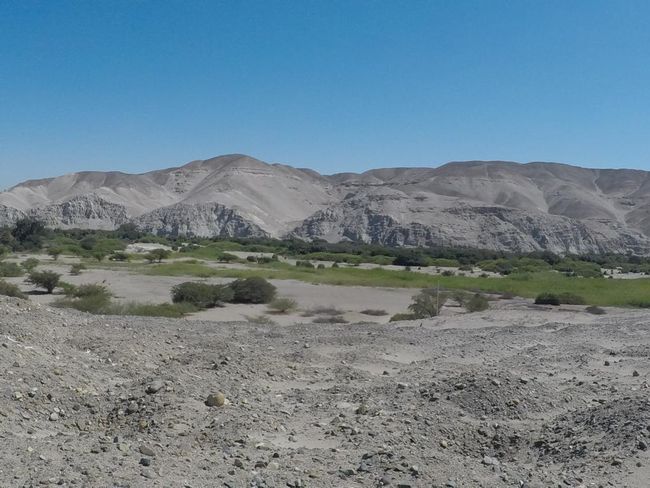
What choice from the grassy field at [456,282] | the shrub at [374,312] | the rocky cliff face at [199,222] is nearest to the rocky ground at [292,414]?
the shrub at [374,312]

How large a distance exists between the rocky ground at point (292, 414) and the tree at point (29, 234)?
188 ft

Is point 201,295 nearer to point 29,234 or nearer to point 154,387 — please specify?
point 154,387

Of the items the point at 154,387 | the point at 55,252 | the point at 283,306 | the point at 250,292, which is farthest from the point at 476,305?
the point at 55,252

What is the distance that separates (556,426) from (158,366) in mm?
7148

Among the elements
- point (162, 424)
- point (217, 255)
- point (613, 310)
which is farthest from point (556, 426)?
point (217, 255)

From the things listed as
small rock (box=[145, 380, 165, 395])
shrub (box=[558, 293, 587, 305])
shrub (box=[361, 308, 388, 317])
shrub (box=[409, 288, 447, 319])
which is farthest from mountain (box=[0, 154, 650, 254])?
small rock (box=[145, 380, 165, 395])

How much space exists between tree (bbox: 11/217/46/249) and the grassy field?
24006 millimetres

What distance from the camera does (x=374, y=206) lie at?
121 metres

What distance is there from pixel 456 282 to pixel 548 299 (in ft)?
36.1

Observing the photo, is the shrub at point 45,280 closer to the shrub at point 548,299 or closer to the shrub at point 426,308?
the shrub at point 426,308

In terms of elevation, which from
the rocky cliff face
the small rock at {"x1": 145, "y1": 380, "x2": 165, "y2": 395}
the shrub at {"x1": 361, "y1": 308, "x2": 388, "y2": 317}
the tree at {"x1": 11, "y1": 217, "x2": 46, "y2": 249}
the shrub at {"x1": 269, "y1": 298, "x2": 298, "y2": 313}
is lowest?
the shrub at {"x1": 361, "y1": 308, "x2": 388, "y2": 317}

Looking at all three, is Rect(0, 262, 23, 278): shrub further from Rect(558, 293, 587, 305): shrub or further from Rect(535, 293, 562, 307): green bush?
Rect(558, 293, 587, 305): shrub

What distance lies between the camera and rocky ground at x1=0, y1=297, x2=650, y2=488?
7324 millimetres

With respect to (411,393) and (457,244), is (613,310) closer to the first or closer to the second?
(411,393)
